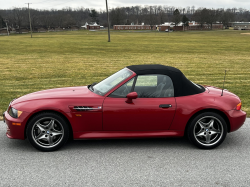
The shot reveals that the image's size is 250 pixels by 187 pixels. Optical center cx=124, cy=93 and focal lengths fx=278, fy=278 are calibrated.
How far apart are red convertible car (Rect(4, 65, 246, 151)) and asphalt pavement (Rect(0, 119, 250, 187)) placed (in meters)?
0.25

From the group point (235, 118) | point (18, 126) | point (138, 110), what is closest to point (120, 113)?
point (138, 110)

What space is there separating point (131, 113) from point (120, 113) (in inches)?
6.9

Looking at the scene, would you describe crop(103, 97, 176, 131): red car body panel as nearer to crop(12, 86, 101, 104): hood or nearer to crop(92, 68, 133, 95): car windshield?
crop(92, 68, 133, 95): car windshield

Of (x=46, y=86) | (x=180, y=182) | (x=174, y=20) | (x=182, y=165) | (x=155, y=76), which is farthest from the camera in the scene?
(x=174, y=20)

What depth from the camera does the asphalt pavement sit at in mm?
3549

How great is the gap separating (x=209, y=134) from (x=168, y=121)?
0.73m

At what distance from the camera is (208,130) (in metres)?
4.59

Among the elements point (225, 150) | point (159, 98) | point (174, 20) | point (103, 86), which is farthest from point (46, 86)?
point (174, 20)

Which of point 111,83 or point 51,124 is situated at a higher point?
point 111,83

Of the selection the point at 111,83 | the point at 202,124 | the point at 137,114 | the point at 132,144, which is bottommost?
the point at 132,144

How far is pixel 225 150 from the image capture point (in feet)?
15.1

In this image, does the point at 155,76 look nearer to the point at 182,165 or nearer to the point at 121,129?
the point at 121,129

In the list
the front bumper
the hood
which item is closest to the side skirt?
the hood

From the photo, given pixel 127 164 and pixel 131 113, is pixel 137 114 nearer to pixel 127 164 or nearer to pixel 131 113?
pixel 131 113
